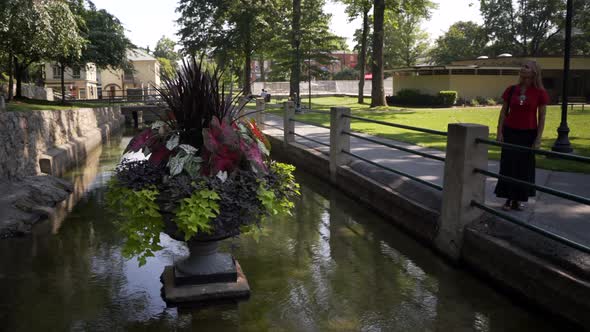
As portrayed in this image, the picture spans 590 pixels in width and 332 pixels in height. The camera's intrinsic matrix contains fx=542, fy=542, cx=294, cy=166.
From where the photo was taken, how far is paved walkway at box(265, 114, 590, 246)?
542 centimetres

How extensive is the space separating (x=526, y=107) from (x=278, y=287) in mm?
3280

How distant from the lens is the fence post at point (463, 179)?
18.0ft

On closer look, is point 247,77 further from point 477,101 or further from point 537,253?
point 537,253

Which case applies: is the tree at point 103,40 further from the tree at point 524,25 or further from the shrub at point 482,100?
the tree at point 524,25

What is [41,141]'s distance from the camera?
1241cm

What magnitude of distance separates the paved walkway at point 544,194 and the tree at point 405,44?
205ft

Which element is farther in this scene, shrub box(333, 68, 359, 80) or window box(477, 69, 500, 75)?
shrub box(333, 68, 359, 80)

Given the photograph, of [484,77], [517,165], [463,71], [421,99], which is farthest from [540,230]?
[484,77]

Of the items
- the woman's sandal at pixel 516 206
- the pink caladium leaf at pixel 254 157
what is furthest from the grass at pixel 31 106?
the woman's sandal at pixel 516 206

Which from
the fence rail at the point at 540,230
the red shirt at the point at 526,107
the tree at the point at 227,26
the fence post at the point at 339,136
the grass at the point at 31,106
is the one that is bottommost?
the fence rail at the point at 540,230

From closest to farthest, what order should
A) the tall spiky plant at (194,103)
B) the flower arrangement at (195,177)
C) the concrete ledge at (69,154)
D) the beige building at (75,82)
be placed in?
the flower arrangement at (195,177) < the tall spiky plant at (194,103) < the concrete ledge at (69,154) < the beige building at (75,82)

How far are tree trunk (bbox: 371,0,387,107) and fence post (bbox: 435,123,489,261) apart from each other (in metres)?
25.8

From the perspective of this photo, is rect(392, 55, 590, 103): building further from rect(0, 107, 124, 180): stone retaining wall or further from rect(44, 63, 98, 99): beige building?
rect(44, 63, 98, 99): beige building

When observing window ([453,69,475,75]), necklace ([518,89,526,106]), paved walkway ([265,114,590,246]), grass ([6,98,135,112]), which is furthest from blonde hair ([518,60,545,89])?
window ([453,69,475,75])
